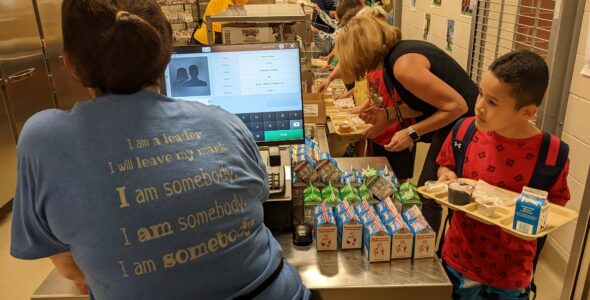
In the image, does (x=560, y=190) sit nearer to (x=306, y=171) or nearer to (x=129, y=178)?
(x=306, y=171)

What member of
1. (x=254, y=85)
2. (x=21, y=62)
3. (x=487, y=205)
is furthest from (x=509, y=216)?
(x=21, y=62)

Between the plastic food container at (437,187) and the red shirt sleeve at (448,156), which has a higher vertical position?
the red shirt sleeve at (448,156)

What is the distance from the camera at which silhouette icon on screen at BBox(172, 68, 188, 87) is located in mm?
1581

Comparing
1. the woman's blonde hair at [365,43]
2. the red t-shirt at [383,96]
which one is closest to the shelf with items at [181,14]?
the red t-shirt at [383,96]

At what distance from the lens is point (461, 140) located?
1.63m

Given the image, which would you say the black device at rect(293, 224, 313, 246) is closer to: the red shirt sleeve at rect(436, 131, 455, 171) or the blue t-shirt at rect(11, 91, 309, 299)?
the blue t-shirt at rect(11, 91, 309, 299)

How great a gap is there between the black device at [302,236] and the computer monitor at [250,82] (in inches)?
13.9

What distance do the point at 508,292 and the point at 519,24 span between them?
2049mm

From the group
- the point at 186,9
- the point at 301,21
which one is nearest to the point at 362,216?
the point at 301,21

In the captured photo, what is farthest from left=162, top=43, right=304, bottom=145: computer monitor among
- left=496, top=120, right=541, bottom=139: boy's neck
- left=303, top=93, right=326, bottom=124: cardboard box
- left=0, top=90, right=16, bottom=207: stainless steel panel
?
left=0, top=90, right=16, bottom=207: stainless steel panel

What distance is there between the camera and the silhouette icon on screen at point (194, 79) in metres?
1.57

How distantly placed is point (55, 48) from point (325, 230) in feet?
13.1

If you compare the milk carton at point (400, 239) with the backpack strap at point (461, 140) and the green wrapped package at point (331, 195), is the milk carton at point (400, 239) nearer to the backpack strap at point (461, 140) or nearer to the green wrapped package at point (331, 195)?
the green wrapped package at point (331, 195)

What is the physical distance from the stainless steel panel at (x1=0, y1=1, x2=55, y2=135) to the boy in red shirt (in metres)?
3.53
